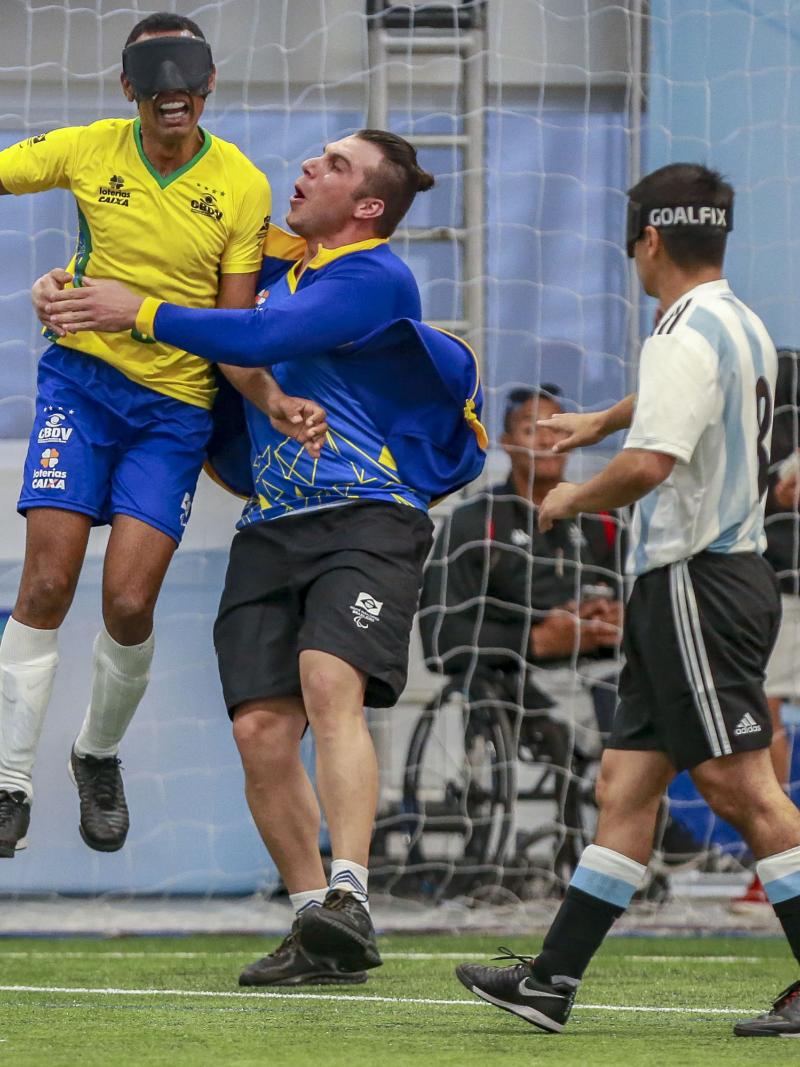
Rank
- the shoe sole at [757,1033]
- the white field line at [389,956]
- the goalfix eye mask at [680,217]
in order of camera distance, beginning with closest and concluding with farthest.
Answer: the shoe sole at [757,1033]
the goalfix eye mask at [680,217]
the white field line at [389,956]

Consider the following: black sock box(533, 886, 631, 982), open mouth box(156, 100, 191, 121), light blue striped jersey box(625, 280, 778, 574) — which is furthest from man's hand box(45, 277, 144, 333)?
black sock box(533, 886, 631, 982)

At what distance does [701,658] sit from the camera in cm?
343

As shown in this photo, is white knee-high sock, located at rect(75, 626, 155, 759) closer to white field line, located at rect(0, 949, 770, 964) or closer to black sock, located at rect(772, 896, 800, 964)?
white field line, located at rect(0, 949, 770, 964)

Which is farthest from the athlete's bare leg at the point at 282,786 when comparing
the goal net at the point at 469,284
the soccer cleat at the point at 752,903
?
the soccer cleat at the point at 752,903

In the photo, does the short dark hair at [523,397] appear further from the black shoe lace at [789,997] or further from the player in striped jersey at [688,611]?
the black shoe lace at [789,997]

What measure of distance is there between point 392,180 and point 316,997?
1.91 m

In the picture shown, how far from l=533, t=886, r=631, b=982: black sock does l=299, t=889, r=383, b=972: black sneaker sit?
554 mm

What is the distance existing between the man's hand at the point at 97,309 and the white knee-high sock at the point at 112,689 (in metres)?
0.87

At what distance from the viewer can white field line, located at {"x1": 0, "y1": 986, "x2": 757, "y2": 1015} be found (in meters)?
3.94

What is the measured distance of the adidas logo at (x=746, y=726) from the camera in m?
3.40

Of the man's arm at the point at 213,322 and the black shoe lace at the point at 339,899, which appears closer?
the black shoe lace at the point at 339,899

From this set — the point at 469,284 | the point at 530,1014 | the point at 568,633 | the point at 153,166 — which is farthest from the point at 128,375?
the point at 568,633

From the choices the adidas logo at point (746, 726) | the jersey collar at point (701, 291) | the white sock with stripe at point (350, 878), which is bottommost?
the white sock with stripe at point (350, 878)

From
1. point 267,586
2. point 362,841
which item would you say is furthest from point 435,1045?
point 267,586
